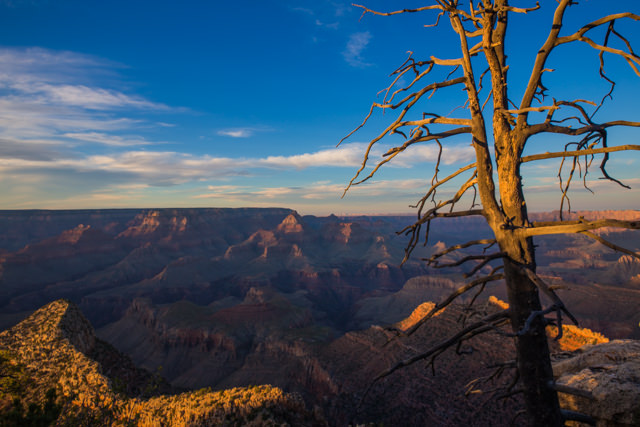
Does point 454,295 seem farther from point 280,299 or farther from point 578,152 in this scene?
point 280,299

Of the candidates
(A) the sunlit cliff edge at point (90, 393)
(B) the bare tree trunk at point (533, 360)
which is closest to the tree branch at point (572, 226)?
(B) the bare tree trunk at point (533, 360)

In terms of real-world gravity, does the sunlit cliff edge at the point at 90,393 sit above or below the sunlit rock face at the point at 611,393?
below

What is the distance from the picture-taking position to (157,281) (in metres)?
110

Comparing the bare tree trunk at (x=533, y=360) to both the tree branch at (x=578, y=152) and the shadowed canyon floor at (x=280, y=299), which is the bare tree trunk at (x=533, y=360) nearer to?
the shadowed canyon floor at (x=280, y=299)

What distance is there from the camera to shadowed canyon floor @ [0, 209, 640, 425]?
→ 29141 millimetres

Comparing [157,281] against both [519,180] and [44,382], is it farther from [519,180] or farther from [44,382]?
[519,180]

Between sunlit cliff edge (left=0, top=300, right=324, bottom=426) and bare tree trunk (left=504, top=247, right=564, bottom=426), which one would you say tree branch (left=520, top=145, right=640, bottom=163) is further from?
sunlit cliff edge (left=0, top=300, right=324, bottom=426)

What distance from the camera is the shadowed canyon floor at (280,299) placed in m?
29.1

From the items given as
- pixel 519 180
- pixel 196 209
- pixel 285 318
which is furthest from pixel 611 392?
pixel 196 209

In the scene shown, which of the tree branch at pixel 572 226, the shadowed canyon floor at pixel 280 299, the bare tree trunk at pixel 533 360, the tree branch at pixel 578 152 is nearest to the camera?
the tree branch at pixel 572 226

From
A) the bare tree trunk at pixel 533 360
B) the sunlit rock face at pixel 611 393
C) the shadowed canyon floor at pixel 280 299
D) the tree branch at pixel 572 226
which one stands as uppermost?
the tree branch at pixel 572 226

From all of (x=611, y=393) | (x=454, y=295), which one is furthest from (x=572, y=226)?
(x=611, y=393)

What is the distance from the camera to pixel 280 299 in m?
80.6

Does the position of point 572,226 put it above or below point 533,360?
above
